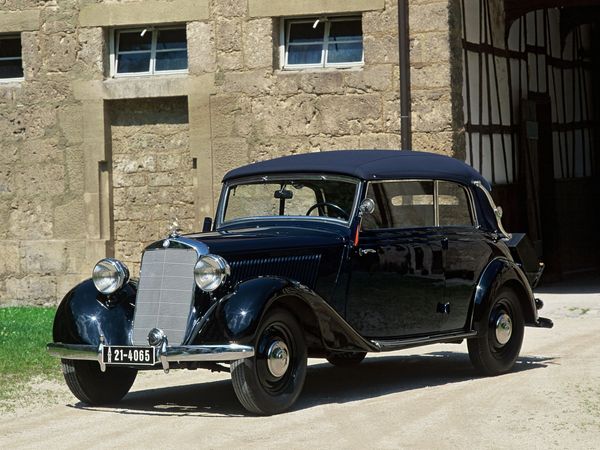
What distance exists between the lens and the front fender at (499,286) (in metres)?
9.39

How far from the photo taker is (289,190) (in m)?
9.14

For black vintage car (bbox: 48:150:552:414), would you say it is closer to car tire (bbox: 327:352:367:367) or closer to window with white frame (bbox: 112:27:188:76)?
car tire (bbox: 327:352:367:367)

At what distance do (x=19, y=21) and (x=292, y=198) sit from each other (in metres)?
8.85

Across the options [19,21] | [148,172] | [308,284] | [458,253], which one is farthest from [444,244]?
[19,21]

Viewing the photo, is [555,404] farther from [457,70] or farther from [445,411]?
[457,70]

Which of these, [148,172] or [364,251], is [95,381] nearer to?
[364,251]

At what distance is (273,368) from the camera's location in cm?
777

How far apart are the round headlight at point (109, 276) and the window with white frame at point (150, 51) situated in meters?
8.20

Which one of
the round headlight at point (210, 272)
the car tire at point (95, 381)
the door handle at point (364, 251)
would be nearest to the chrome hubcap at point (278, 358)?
the round headlight at point (210, 272)

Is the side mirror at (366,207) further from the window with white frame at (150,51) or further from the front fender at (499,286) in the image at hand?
the window with white frame at (150,51)

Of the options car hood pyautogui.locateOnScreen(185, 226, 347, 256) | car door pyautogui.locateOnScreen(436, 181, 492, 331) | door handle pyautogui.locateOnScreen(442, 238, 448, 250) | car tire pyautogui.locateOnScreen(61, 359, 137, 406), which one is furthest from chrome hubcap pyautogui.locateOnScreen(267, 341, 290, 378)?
door handle pyautogui.locateOnScreen(442, 238, 448, 250)

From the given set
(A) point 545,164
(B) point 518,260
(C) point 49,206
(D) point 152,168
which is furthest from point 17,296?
(B) point 518,260

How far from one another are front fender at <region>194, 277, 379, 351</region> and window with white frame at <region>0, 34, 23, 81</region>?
9.91m

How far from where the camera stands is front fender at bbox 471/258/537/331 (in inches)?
370
